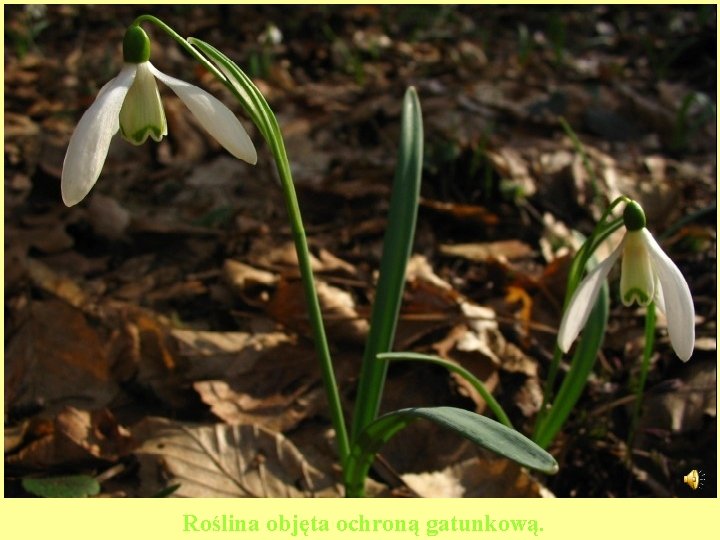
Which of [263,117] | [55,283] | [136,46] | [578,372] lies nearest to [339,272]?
[55,283]

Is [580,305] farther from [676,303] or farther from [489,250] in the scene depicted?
[489,250]

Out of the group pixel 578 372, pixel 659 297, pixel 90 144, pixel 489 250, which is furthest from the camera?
pixel 489 250

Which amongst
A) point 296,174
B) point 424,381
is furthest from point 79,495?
point 296,174

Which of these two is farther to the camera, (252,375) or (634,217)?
(252,375)

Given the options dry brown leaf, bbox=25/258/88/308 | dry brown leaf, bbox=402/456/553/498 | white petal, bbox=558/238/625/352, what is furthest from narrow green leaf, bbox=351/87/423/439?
dry brown leaf, bbox=25/258/88/308

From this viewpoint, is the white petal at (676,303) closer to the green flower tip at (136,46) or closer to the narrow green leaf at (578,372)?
the narrow green leaf at (578,372)

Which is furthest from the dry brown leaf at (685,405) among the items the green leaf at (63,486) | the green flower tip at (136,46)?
the green flower tip at (136,46)

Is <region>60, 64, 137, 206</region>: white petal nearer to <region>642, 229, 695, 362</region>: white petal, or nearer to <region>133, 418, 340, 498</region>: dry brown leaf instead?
<region>133, 418, 340, 498</region>: dry brown leaf
